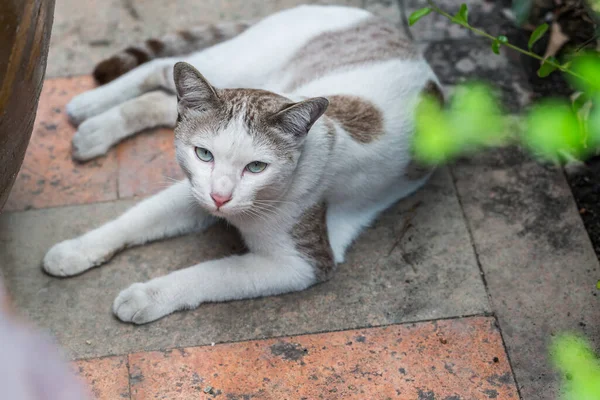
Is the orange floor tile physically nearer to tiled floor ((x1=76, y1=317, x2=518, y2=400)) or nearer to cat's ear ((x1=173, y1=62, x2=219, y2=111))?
cat's ear ((x1=173, y1=62, x2=219, y2=111))

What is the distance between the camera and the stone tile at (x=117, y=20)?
3.74 meters

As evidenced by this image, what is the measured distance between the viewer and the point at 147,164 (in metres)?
3.27

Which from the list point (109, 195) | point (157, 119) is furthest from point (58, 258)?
point (157, 119)

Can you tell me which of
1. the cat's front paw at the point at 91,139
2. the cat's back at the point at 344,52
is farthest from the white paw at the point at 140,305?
the cat's back at the point at 344,52

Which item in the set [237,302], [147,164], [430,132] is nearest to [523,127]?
[430,132]

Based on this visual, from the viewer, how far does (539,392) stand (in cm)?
252

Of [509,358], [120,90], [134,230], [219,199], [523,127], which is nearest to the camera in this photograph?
[219,199]

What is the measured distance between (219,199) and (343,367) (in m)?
0.75

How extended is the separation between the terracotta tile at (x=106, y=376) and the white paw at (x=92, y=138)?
3.46ft

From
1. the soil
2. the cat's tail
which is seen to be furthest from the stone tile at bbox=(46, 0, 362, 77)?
the soil

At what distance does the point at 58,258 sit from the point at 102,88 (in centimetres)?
97

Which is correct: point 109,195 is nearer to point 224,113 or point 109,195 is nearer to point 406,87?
point 224,113

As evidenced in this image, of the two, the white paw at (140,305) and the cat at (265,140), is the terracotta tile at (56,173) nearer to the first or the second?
the cat at (265,140)

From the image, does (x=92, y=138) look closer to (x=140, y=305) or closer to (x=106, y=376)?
(x=140, y=305)
